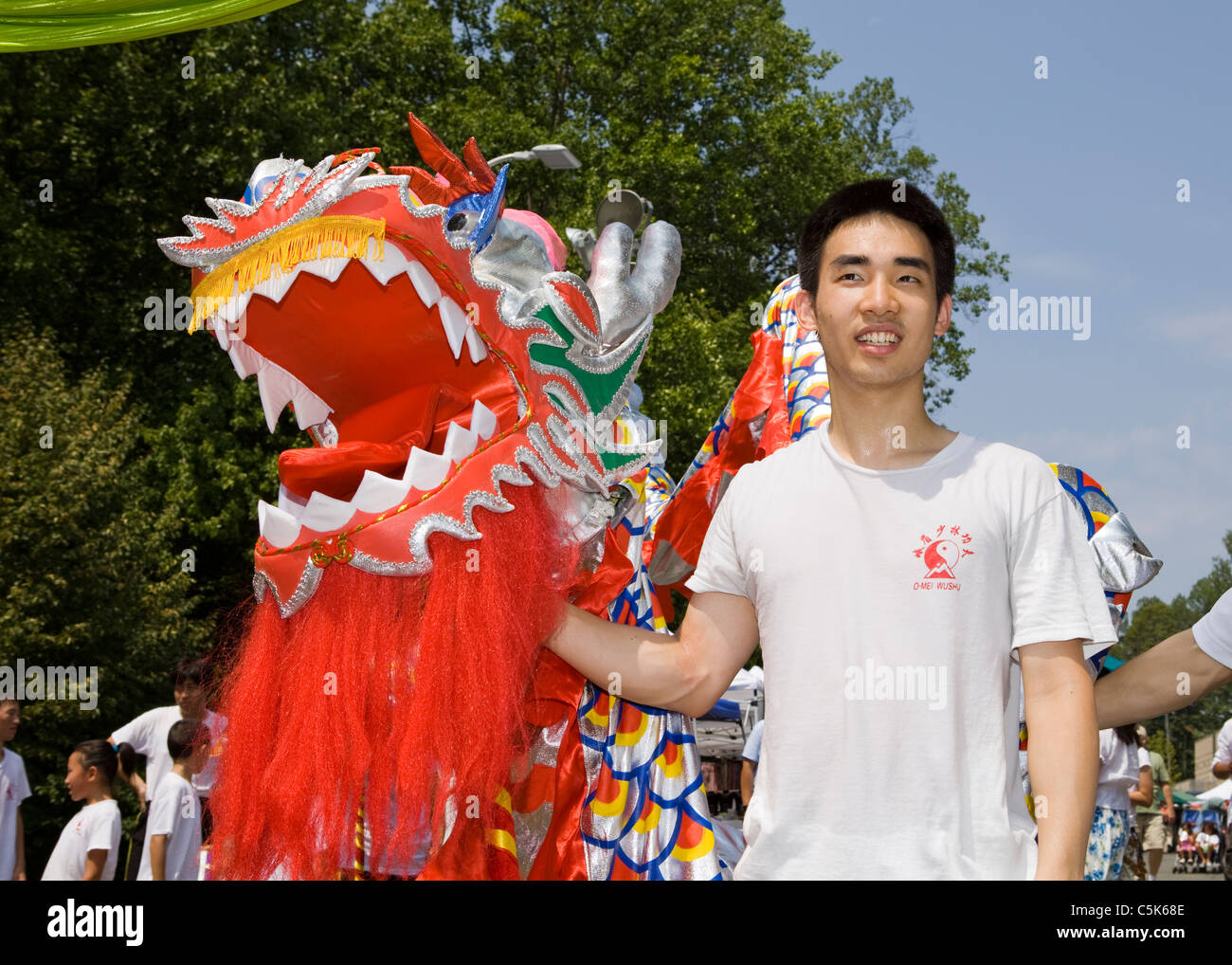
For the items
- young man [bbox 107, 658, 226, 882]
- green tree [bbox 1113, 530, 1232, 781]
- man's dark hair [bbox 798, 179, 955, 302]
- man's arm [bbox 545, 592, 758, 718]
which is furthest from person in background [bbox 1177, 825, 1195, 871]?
green tree [bbox 1113, 530, 1232, 781]

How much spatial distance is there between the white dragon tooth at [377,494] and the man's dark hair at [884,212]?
801 mm

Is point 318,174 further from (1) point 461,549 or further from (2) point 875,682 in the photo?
(2) point 875,682

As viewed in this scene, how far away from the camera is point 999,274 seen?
82.8 ft

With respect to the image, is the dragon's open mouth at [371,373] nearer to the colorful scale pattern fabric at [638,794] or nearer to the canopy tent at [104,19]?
the colorful scale pattern fabric at [638,794]

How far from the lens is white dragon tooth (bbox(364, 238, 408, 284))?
2.47 meters

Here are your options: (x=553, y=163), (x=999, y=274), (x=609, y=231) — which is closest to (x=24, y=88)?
(x=553, y=163)

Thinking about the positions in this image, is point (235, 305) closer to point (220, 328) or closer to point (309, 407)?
point (220, 328)

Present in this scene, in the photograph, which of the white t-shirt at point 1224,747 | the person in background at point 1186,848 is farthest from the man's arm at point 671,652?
the person in background at point 1186,848

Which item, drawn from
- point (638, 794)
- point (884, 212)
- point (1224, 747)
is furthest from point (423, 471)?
point (1224, 747)

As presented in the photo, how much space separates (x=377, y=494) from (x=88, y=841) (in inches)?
168

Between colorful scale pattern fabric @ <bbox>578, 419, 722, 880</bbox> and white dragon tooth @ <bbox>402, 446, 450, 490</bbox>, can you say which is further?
colorful scale pattern fabric @ <bbox>578, 419, 722, 880</bbox>

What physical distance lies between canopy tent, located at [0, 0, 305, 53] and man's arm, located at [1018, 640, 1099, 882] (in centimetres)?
205

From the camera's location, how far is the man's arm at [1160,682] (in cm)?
221

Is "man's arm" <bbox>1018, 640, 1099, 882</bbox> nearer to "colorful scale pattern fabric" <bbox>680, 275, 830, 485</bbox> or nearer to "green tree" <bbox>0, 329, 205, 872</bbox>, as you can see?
"colorful scale pattern fabric" <bbox>680, 275, 830, 485</bbox>
